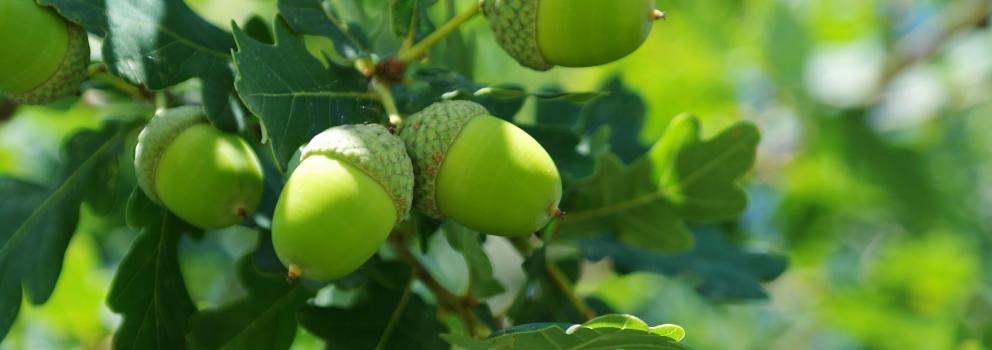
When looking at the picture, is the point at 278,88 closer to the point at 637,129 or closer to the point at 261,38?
the point at 261,38

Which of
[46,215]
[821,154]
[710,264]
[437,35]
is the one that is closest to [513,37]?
[437,35]

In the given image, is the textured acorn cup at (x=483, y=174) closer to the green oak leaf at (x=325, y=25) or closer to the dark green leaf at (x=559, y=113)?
the green oak leaf at (x=325, y=25)

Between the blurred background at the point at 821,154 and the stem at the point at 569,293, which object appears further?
the blurred background at the point at 821,154

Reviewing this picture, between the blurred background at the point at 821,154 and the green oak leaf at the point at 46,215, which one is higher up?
the blurred background at the point at 821,154

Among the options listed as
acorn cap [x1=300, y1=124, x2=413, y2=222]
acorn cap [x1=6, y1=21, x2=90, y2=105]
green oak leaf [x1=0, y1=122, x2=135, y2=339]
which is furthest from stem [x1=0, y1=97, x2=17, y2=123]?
acorn cap [x1=300, y1=124, x2=413, y2=222]

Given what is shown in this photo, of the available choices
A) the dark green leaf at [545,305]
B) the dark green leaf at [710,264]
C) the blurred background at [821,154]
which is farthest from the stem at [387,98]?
the blurred background at [821,154]

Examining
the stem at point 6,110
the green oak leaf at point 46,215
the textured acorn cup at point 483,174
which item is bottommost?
the stem at point 6,110

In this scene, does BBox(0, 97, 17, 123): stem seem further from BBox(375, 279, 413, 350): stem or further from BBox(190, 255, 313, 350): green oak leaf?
BBox(375, 279, 413, 350): stem
